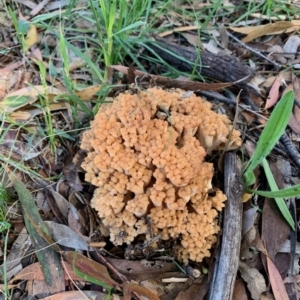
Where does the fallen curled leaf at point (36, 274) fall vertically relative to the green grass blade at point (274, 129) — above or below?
below

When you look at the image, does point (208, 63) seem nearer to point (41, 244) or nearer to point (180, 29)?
point (180, 29)

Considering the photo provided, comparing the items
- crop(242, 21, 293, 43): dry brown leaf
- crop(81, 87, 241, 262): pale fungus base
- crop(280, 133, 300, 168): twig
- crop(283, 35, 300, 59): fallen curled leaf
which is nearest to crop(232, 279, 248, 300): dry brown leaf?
crop(81, 87, 241, 262): pale fungus base

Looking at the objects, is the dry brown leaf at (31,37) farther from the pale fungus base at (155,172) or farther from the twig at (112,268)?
the twig at (112,268)

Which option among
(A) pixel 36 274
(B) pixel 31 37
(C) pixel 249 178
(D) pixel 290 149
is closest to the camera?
(A) pixel 36 274

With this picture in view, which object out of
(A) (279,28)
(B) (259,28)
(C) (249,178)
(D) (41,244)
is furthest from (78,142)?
(A) (279,28)

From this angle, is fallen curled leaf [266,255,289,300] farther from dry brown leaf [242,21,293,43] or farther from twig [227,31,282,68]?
dry brown leaf [242,21,293,43]

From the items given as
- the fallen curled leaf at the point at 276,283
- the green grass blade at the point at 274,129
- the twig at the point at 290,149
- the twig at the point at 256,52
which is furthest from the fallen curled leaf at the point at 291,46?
the fallen curled leaf at the point at 276,283

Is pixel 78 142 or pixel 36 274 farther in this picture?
pixel 78 142
